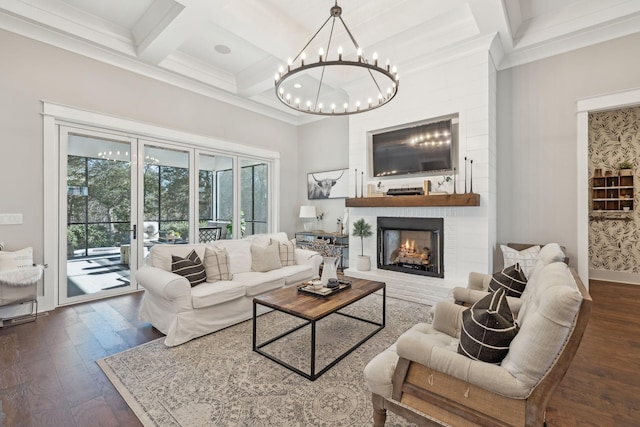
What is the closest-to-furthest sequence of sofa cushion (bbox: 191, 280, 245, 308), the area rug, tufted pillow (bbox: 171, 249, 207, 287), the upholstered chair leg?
the upholstered chair leg
the area rug
sofa cushion (bbox: 191, 280, 245, 308)
tufted pillow (bbox: 171, 249, 207, 287)

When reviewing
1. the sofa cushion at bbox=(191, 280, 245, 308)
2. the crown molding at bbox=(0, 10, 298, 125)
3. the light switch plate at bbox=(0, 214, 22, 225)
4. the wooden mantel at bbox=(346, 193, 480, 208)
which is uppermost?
the crown molding at bbox=(0, 10, 298, 125)

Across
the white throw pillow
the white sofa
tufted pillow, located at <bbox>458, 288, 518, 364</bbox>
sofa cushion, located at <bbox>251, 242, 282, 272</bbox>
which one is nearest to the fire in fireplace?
the white sofa

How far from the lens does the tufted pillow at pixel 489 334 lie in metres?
1.37

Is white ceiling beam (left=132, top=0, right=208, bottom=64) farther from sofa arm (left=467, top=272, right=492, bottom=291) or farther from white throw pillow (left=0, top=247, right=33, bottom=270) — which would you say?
sofa arm (left=467, top=272, right=492, bottom=291)

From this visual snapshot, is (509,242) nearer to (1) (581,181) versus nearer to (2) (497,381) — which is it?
(1) (581,181)

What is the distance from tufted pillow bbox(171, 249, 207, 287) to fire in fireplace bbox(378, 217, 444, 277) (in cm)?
282

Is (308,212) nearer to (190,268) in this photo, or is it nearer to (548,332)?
(190,268)

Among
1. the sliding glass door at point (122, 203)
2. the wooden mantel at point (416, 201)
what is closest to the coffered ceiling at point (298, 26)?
the sliding glass door at point (122, 203)

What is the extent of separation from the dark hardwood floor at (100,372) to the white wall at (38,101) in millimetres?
1190

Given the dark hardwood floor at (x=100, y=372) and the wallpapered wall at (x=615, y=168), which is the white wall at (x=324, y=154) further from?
the wallpapered wall at (x=615, y=168)

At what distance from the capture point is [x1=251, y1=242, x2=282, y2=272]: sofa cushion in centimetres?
393

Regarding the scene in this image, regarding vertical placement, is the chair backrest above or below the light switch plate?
below

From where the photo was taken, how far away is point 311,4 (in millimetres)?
3502

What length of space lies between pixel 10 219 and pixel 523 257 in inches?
243
